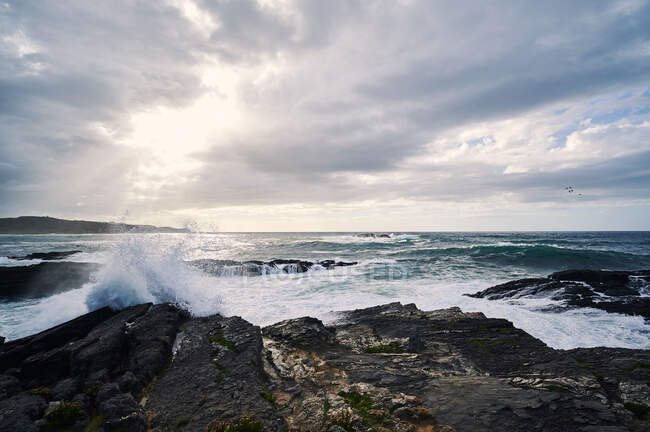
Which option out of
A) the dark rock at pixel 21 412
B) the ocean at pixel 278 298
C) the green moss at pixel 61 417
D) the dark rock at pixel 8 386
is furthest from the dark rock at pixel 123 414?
the ocean at pixel 278 298

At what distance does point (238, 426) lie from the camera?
4777 millimetres

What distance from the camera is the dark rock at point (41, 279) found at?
19203 mm

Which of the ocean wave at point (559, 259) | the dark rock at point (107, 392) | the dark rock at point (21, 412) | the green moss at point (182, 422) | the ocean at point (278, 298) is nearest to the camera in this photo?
the dark rock at point (21, 412)

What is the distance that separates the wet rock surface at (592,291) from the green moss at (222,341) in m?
15.6

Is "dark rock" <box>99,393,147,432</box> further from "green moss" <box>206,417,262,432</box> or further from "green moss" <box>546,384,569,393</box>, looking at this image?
"green moss" <box>546,384,569,393</box>

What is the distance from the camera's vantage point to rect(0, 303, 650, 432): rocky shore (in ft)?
16.1

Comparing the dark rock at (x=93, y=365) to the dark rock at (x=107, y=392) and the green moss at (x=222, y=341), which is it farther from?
the green moss at (x=222, y=341)

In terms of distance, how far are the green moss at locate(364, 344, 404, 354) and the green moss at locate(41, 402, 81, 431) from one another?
7.01 meters

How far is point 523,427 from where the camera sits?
450 cm

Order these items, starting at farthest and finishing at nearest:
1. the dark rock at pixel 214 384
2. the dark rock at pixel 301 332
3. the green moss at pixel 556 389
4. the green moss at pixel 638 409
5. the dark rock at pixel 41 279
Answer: the dark rock at pixel 41 279, the dark rock at pixel 301 332, the green moss at pixel 556 389, the dark rock at pixel 214 384, the green moss at pixel 638 409

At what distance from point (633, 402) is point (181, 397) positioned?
349 inches

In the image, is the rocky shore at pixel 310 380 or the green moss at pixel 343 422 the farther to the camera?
the rocky shore at pixel 310 380

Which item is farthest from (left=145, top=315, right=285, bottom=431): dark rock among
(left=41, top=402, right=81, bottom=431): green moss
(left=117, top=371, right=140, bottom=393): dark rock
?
(left=41, top=402, right=81, bottom=431): green moss

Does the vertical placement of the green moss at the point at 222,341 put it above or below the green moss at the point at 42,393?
above
